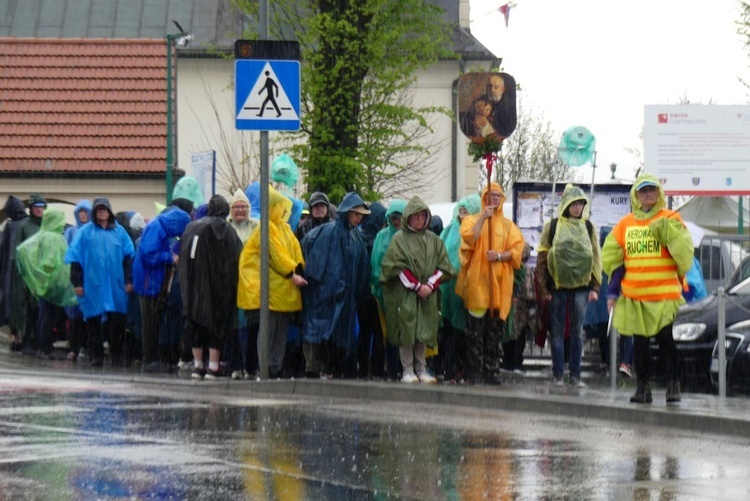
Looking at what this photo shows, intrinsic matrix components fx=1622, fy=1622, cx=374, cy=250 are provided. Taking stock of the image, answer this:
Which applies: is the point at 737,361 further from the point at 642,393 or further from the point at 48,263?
the point at 48,263

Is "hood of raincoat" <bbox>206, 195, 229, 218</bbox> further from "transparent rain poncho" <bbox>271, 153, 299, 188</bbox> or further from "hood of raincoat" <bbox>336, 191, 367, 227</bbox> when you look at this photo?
"transparent rain poncho" <bbox>271, 153, 299, 188</bbox>

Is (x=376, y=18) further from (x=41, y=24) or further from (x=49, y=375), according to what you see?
(x=41, y=24)

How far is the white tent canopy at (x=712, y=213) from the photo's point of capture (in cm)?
3408

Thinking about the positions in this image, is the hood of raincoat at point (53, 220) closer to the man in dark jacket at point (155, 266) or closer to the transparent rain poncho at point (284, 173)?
the man in dark jacket at point (155, 266)

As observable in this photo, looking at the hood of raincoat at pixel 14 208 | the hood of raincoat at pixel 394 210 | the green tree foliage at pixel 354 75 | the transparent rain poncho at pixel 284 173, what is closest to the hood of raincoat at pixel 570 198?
the hood of raincoat at pixel 394 210

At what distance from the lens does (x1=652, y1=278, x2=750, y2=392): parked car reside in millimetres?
16516

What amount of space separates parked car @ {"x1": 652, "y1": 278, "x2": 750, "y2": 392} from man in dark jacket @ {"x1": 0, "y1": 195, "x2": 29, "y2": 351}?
8844 millimetres

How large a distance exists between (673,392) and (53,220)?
1003 centimetres

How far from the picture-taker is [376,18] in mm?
26719

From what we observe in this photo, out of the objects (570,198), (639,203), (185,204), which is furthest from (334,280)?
(639,203)

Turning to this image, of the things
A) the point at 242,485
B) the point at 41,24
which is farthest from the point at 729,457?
the point at 41,24

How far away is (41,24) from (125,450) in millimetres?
47398

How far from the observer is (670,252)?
12906 millimetres

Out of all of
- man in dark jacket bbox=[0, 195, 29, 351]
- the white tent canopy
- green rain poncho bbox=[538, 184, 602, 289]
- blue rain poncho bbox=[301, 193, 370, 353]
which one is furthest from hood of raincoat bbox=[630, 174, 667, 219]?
the white tent canopy
